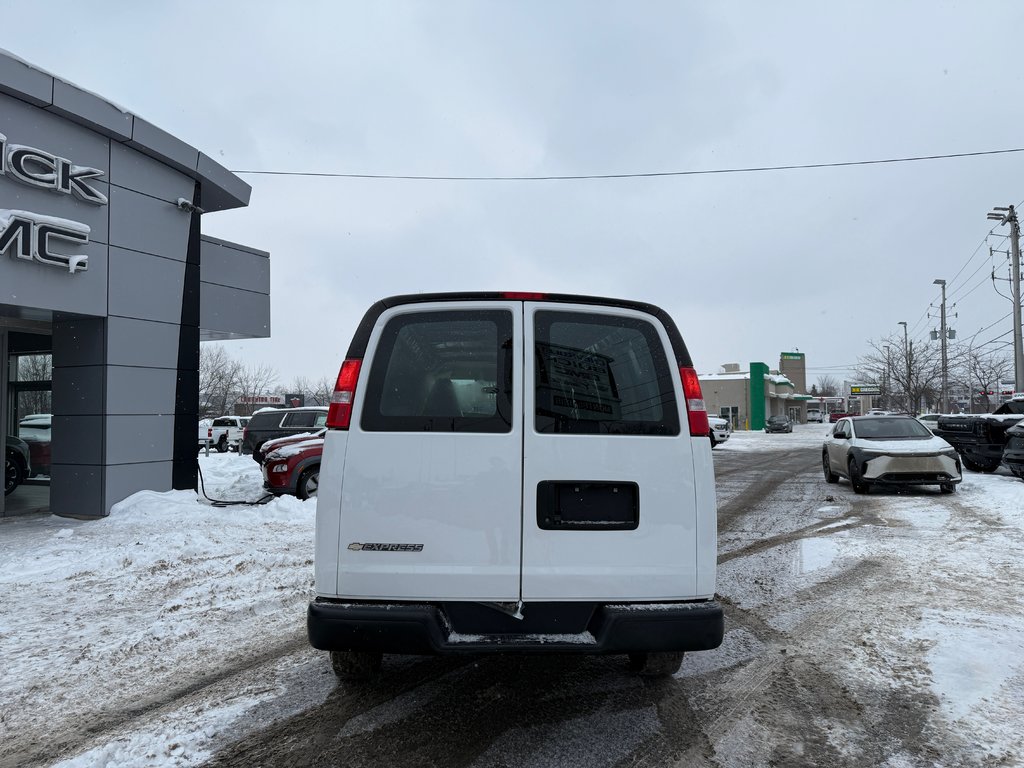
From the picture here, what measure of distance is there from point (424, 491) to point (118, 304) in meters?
8.70

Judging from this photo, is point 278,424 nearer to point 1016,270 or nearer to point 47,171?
point 47,171

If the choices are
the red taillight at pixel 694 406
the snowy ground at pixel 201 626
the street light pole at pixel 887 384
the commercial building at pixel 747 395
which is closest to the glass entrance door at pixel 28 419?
the snowy ground at pixel 201 626

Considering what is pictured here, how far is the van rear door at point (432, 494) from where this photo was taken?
2.96m

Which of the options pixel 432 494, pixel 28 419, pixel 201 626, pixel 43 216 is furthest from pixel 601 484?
pixel 28 419

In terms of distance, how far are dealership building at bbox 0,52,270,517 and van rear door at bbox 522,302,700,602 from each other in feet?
27.8

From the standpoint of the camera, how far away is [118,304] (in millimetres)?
9609

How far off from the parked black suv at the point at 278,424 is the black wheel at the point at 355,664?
13.6m

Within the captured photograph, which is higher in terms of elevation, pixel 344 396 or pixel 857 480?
pixel 344 396

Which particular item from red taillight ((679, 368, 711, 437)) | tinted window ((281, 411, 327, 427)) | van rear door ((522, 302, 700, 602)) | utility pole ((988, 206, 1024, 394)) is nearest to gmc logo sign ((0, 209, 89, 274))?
van rear door ((522, 302, 700, 602))

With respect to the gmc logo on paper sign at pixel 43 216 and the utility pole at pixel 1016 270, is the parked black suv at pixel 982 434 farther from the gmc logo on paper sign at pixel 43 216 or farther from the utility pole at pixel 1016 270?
the gmc logo on paper sign at pixel 43 216

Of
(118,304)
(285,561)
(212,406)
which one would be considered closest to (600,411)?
(285,561)

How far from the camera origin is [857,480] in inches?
484

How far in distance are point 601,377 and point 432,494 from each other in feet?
3.26

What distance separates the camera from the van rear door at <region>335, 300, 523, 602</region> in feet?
9.73
